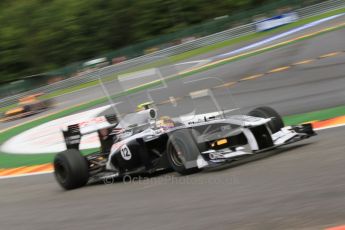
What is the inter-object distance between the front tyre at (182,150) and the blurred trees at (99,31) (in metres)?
44.9

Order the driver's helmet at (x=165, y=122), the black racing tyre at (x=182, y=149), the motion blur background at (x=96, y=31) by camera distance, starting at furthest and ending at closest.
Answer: the motion blur background at (x=96, y=31) < the driver's helmet at (x=165, y=122) < the black racing tyre at (x=182, y=149)

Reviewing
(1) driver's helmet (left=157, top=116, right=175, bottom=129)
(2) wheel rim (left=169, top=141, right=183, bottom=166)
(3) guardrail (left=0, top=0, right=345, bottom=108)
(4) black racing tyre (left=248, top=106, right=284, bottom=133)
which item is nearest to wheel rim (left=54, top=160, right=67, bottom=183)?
(1) driver's helmet (left=157, top=116, right=175, bottom=129)

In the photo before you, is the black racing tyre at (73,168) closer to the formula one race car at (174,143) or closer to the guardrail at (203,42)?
the formula one race car at (174,143)

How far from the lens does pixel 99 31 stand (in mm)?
52625

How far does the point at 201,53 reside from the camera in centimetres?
3023

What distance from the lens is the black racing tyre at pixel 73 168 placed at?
8125 mm

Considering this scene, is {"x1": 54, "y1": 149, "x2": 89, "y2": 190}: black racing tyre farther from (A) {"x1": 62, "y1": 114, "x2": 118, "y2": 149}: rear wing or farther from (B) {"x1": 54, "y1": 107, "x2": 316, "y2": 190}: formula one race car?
(A) {"x1": 62, "y1": 114, "x2": 118, "y2": 149}: rear wing

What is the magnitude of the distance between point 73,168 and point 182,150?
69.6 inches

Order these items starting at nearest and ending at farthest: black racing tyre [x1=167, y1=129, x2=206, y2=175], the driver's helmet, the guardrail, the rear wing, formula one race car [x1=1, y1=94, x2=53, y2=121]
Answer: black racing tyre [x1=167, y1=129, x2=206, y2=175] → the driver's helmet → the rear wing → formula one race car [x1=1, y1=94, x2=53, y2=121] → the guardrail

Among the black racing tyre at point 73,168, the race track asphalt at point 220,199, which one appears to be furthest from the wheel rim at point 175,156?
the black racing tyre at point 73,168

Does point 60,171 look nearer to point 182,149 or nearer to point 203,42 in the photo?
point 182,149

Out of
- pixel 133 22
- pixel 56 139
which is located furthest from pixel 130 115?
pixel 133 22

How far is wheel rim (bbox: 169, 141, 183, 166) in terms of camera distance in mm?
7191

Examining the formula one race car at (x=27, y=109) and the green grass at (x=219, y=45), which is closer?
the formula one race car at (x=27, y=109)
